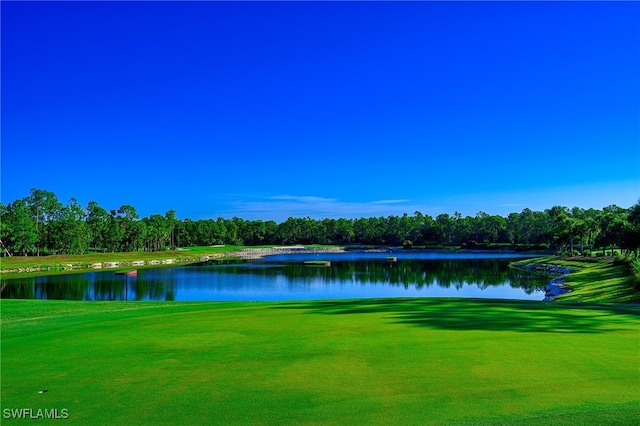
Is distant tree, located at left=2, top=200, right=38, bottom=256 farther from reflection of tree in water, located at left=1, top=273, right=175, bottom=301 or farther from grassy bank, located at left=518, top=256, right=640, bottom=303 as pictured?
grassy bank, located at left=518, top=256, right=640, bottom=303

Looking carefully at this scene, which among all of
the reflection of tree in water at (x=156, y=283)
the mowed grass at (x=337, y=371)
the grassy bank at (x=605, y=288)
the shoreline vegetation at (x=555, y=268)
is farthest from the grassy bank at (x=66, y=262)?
the grassy bank at (x=605, y=288)

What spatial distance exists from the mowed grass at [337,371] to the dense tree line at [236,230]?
41.7 m

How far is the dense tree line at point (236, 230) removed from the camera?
80.2 metres

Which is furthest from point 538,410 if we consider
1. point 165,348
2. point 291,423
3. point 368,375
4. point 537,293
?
point 537,293

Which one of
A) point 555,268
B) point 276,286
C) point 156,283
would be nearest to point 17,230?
point 156,283

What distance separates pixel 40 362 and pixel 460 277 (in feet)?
183

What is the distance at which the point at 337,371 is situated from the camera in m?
7.67

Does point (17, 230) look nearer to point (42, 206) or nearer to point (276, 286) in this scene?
point (42, 206)

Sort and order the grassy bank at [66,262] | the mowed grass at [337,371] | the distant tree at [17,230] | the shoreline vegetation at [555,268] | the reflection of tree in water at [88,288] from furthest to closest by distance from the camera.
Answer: the distant tree at [17,230] < the grassy bank at [66,262] < the reflection of tree in water at [88,288] < the shoreline vegetation at [555,268] < the mowed grass at [337,371]

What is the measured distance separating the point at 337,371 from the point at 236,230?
181 m

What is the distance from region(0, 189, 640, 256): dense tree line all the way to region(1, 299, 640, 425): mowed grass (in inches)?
1641

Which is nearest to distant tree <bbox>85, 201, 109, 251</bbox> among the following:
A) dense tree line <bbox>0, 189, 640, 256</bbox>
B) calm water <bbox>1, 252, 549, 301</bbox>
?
dense tree line <bbox>0, 189, 640, 256</bbox>

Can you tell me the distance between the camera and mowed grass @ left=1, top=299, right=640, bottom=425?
588cm

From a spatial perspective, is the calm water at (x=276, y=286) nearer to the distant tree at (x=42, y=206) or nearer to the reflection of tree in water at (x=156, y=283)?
the reflection of tree in water at (x=156, y=283)
